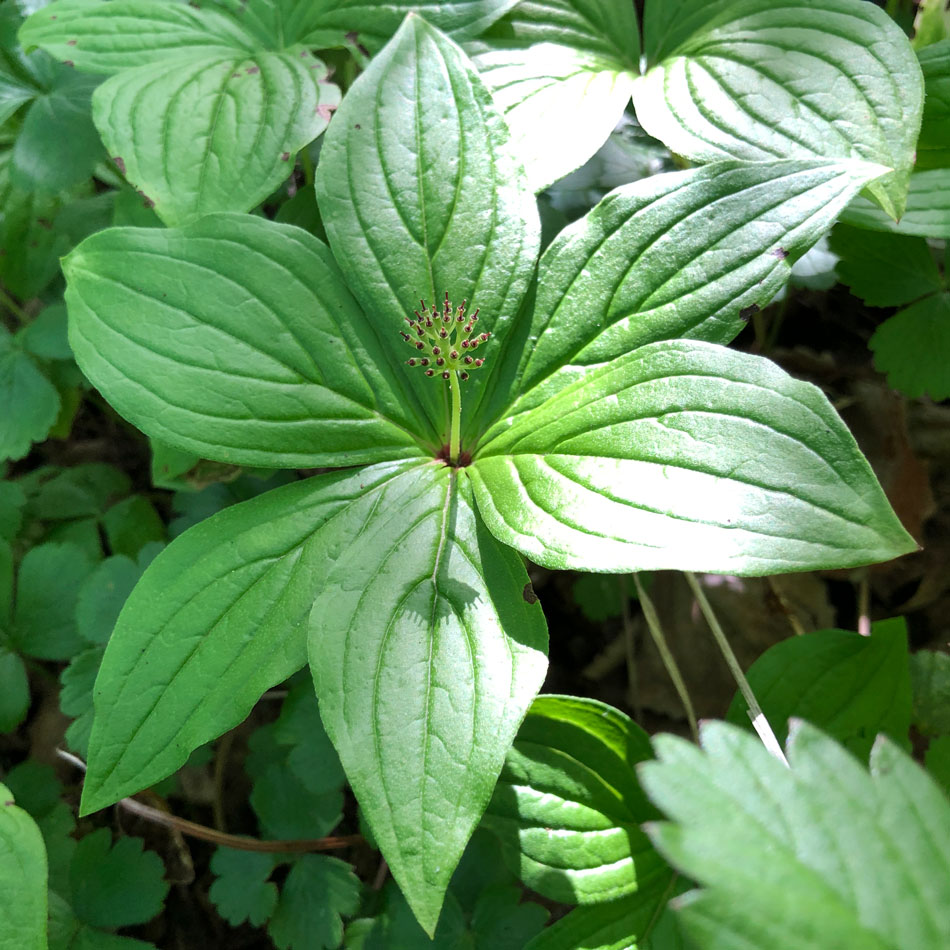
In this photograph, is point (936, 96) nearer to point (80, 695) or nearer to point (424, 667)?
point (424, 667)

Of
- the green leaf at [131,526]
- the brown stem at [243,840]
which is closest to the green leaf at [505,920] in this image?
the brown stem at [243,840]

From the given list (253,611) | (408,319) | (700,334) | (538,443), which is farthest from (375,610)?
(700,334)

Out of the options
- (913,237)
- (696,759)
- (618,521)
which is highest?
(913,237)

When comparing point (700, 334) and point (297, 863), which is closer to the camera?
point (700, 334)

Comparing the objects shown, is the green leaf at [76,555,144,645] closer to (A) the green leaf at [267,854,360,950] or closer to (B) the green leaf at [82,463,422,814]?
(B) the green leaf at [82,463,422,814]

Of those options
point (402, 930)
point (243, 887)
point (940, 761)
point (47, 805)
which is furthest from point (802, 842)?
point (47, 805)

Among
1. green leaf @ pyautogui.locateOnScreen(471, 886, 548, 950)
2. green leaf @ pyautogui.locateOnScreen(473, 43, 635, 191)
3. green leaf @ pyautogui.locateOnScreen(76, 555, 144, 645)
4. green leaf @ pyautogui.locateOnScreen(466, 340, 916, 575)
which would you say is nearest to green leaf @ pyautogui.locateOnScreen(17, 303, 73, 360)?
green leaf @ pyautogui.locateOnScreen(76, 555, 144, 645)

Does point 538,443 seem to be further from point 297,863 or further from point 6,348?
point 6,348

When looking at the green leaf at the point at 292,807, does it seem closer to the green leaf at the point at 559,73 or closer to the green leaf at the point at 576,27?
the green leaf at the point at 559,73
